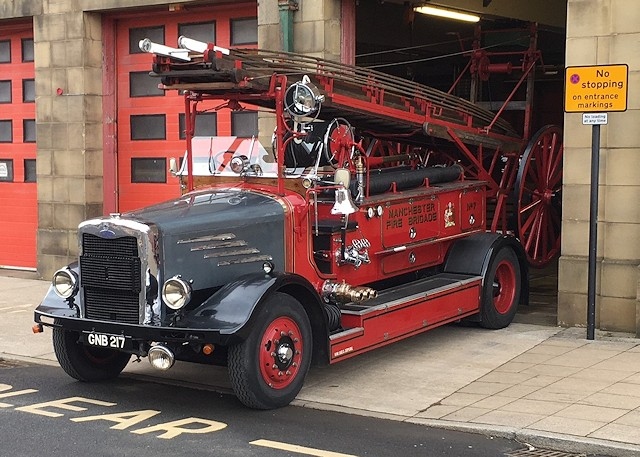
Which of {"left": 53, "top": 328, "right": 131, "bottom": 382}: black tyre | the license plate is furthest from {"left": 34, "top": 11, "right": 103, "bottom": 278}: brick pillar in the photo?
the license plate

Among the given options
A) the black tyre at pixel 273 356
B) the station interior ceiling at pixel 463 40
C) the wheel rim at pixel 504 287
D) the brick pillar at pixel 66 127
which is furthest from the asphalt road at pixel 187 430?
the station interior ceiling at pixel 463 40

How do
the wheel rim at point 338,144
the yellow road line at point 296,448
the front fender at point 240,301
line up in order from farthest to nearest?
the wheel rim at point 338,144
the front fender at point 240,301
the yellow road line at point 296,448

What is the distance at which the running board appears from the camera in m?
7.99

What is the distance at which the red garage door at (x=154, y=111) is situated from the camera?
1294 centimetres

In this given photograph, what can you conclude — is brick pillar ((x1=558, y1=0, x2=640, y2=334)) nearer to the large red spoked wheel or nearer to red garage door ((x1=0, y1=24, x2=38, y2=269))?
the large red spoked wheel

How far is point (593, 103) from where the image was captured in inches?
361

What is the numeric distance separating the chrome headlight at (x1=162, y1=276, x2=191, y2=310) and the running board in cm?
129

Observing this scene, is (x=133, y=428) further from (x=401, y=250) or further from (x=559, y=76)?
(x=559, y=76)

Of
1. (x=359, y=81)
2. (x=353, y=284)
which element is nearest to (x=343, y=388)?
(x=353, y=284)

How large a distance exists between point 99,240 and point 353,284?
2.38 m

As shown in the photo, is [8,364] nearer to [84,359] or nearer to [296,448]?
[84,359]

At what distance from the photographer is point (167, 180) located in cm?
1359

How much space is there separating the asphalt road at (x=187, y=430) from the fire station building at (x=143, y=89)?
3.95 meters

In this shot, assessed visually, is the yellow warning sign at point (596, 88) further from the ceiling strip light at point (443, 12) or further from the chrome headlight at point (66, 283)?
the chrome headlight at point (66, 283)
